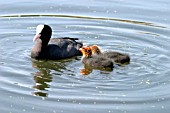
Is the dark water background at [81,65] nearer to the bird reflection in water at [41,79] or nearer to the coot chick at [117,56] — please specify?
the bird reflection in water at [41,79]

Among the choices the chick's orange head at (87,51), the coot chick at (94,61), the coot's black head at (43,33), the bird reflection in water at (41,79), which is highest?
the coot's black head at (43,33)

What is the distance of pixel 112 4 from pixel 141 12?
0.89m

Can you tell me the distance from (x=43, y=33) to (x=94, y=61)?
1.40 metres

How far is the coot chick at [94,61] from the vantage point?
10203mm

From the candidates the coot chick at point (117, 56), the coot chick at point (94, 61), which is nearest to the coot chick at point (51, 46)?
the coot chick at point (94, 61)

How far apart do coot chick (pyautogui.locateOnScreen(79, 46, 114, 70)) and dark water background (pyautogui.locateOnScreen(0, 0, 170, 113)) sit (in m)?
0.15

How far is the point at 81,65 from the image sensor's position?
10586 millimetres

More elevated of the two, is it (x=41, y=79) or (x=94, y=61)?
(x=94, y=61)

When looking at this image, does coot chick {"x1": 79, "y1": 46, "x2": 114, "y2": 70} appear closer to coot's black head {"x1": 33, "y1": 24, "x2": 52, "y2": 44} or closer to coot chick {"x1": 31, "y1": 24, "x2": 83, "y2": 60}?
coot chick {"x1": 31, "y1": 24, "x2": 83, "y2": 60}

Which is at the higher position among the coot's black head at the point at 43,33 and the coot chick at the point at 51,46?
the coot's black head at the point at 43,33

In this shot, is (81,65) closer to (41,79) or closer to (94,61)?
(94,61)

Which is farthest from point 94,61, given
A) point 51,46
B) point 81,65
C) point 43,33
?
point 43,33

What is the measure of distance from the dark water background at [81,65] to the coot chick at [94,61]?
0.15 metres

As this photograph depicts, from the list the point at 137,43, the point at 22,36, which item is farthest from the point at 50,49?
the point at 137,43
